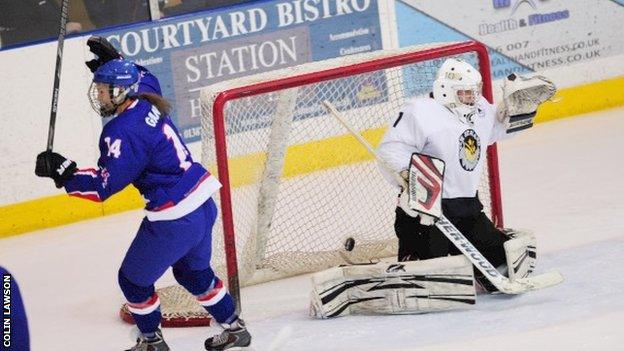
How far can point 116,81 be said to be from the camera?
183 inches

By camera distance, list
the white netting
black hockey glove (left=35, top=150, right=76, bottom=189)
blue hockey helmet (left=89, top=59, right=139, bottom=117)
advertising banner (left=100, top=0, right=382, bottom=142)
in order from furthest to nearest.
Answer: advertising banner (left=100, top=0, right=382, bottom=142) → the white netting → blue hockey helmet (left=89, top=59, right=139, bottom=117) → black hockey glove (left=35, top=150, right=76, bottom=189)

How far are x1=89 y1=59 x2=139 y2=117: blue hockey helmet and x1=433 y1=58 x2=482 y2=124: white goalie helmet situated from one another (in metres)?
1.14

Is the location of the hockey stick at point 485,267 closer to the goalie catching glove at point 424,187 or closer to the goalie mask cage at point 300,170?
the goalie catching glove at point 424,187

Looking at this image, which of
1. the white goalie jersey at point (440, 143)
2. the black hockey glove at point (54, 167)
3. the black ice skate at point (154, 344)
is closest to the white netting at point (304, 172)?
the white goalie jersey at point (440, 143)

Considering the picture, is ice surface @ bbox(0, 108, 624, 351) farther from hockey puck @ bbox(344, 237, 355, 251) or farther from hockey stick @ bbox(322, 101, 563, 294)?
hockey puck @ bbox(344, 237, 355, 251)

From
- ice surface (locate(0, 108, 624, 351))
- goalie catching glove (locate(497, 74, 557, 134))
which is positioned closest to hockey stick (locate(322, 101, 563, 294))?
ice surface (locate(0, 108, 624, 351))

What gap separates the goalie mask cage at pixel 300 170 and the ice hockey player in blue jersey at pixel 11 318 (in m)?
2.41

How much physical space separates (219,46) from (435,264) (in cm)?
273

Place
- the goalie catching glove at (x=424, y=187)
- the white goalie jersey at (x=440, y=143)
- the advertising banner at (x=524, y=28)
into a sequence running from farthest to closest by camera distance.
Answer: the advertising banner at (x=524, y=28) < the white goalie jersey at (x=440, y=143) < the goalie catching glove at (x=424, y=187)

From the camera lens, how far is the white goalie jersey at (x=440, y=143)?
5219 mm

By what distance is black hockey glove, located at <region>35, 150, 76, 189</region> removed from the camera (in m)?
4.53

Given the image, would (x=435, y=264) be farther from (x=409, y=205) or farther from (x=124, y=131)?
(x=124, y=131)

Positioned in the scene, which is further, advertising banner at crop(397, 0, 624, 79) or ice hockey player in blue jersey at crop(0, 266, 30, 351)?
advertising banner at crop(397, 0, 624, 79)

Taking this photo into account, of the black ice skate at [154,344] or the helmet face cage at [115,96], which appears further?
the black ice skate at [154,344]
